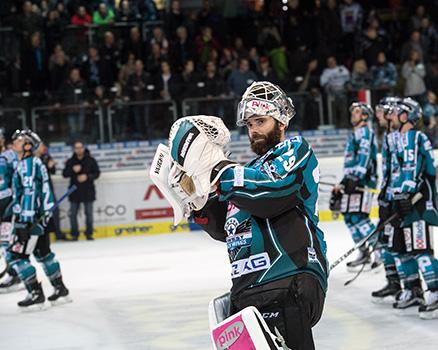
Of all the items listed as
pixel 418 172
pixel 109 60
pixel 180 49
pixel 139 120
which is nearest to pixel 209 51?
pixel 180 49

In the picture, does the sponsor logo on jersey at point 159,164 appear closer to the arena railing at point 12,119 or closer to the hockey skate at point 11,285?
the hockey skate at point 11,285

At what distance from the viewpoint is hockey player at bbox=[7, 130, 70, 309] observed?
27.5 feet

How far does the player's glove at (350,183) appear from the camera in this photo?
30.9 feet

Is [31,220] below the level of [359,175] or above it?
below

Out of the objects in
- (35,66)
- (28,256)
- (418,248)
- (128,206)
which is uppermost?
(35,66)

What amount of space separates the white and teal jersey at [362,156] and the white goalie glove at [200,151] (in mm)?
6337

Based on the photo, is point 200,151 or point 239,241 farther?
→ point 239,241

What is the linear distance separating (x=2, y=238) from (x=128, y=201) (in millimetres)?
4243

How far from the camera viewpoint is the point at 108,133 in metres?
13.6

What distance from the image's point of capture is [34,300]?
858 cm

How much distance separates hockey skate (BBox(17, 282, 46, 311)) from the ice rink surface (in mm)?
102

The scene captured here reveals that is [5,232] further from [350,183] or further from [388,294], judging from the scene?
[388,294]

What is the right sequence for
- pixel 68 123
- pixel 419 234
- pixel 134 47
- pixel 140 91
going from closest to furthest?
pixel 419 234, pixel 68 123, pixel 140 91, pixel 134 47

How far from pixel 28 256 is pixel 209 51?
8.06m
